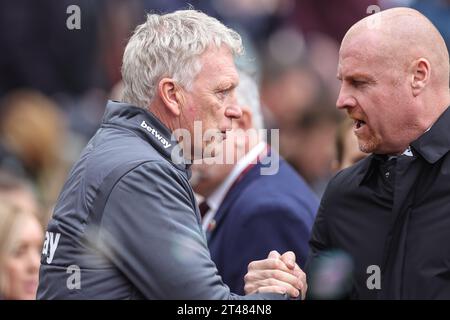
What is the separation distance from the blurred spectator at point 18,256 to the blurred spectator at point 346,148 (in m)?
1.80

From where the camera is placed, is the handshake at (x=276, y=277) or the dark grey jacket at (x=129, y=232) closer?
the dark grey jacket at (x=129, y=232)

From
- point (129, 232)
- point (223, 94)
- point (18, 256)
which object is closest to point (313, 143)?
point (18, 256)

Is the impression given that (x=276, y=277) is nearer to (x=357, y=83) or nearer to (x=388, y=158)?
(x=388, y=158)

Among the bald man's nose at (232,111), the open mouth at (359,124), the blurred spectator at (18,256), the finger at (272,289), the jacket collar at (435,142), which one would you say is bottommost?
the blurred spectator at (18,256)

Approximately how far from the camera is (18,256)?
5.77 m

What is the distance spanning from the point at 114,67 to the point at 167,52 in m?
5.87

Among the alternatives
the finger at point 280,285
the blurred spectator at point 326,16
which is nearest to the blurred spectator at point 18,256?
the finger at point 280,285

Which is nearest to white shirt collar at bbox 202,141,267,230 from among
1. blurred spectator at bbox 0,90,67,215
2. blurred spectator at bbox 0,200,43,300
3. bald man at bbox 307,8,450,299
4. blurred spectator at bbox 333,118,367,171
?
blurred spectator at bbox 333,118,367,171

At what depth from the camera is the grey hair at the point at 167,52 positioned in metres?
4.27

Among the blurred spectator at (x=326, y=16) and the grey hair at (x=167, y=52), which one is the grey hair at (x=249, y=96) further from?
the blurred spectator at (x=326, y=16)

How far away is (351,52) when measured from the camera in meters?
4.53

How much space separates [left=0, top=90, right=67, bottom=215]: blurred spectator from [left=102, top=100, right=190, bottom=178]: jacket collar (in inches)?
154
